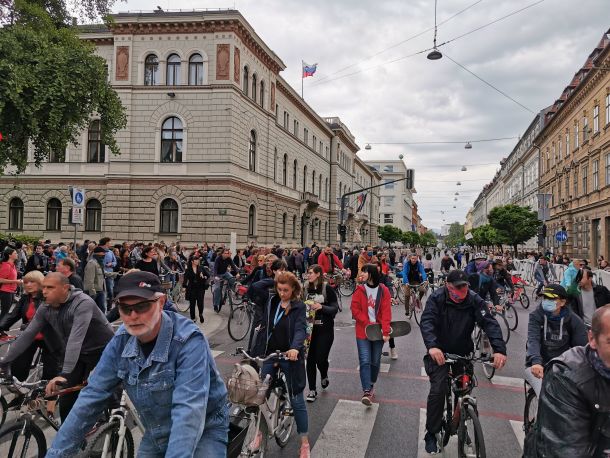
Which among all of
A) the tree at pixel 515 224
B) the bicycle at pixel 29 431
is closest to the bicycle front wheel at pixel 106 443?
the bicycle at pixel 29 431

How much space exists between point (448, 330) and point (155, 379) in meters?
3.30

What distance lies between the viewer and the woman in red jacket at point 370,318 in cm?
615

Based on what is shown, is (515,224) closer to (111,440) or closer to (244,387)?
(244,387)

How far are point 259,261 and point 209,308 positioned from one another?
4.91 m

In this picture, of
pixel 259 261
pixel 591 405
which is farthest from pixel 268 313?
pixel 259 261

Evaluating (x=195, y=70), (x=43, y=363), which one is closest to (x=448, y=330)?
(x=43, y=363)

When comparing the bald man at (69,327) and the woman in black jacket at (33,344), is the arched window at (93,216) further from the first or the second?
the bald man at (69,327)

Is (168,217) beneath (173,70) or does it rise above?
beneath

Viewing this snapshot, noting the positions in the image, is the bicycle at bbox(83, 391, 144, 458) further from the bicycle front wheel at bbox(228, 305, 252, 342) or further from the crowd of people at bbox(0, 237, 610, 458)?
the bicycle front wheel at bbox(228, 305, 252, 342)

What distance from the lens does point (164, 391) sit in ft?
7.38

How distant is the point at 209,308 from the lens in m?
15.3

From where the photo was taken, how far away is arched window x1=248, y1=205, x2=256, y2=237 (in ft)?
106

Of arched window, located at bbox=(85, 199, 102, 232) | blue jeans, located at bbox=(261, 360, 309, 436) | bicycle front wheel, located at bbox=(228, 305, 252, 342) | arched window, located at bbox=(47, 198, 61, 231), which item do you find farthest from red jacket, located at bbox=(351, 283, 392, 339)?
arched window, located at bbox=(47, 198, 61, 231)

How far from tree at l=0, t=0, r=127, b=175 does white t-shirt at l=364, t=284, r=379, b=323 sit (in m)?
11.5
